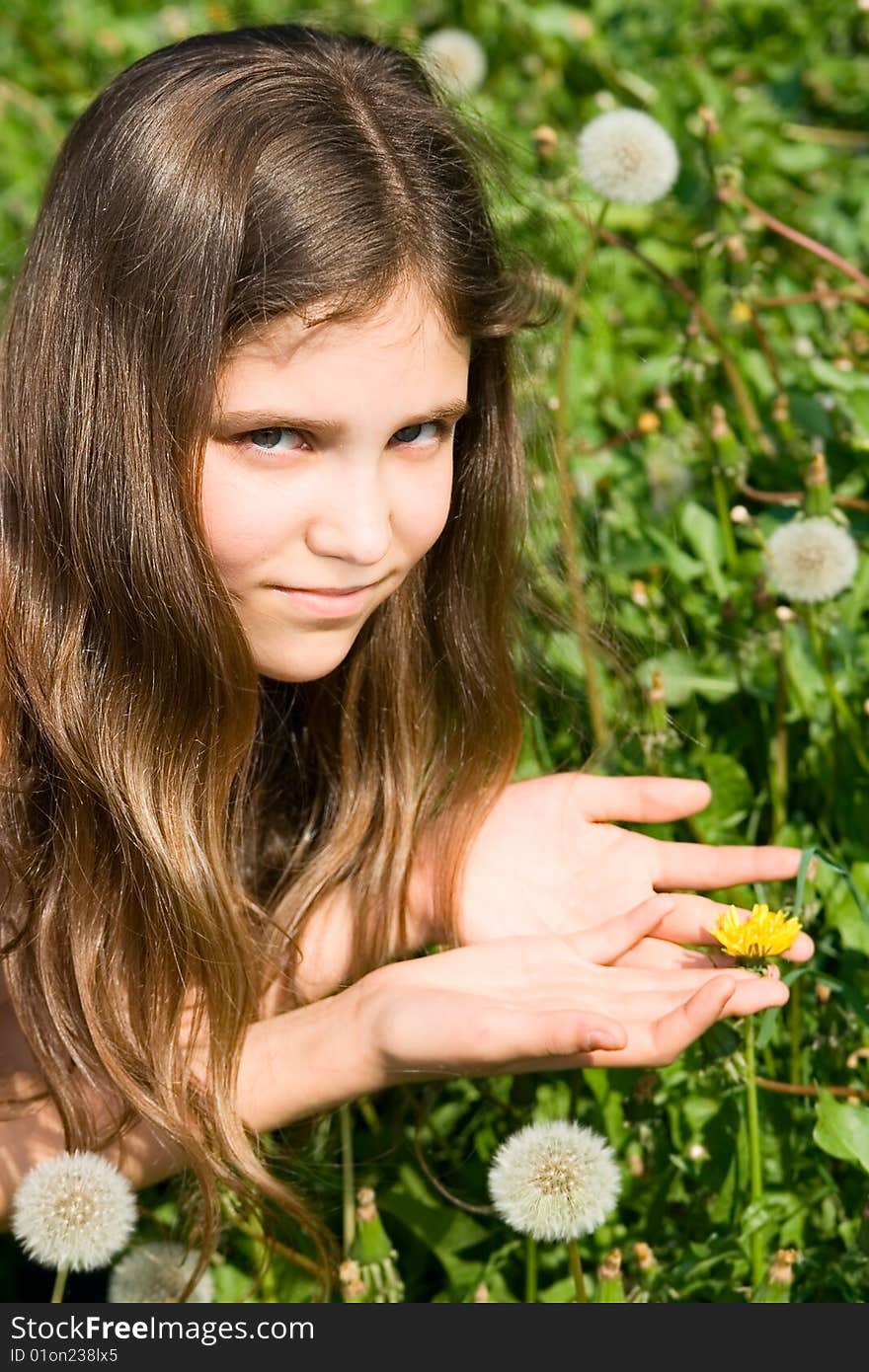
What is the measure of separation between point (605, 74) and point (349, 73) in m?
1.26

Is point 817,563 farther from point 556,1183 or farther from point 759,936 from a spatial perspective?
point 556,1183

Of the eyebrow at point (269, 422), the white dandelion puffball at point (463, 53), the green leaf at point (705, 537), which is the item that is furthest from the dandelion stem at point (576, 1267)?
the white dandelion puffball at point (463, 53)

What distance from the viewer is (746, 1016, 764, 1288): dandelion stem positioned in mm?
1258

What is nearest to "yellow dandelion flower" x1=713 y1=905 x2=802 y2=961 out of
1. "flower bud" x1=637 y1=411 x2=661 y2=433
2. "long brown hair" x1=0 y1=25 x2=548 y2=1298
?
"long brown hair" x1=0 y1=25 x2=548 y2=1298

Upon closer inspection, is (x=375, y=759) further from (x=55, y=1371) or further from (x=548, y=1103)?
(x=55, y=1371)

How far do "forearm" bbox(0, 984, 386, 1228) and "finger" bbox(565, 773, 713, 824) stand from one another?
32 centimetres

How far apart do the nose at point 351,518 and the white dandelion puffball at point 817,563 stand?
19.0 inches

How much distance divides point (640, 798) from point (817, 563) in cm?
28

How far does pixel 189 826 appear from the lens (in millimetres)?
1434

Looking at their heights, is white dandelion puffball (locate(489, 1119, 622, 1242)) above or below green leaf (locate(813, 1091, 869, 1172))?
below

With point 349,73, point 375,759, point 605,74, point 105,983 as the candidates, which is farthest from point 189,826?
point 605,74

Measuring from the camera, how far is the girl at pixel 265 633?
50.6 inches

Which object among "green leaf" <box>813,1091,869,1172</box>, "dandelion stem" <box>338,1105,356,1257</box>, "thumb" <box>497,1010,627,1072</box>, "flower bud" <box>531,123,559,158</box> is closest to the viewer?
"thumb" <box>497,1010,627,1072</box>

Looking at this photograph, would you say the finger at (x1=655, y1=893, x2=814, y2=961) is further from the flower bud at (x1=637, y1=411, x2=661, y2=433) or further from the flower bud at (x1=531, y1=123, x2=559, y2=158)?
the flower bud at (x1=531, y1=123, x2=559, y2=158)
